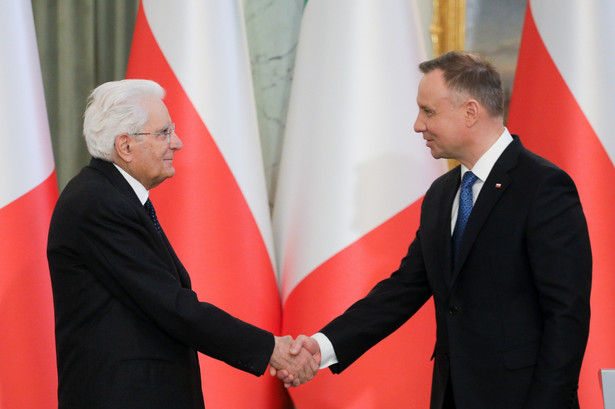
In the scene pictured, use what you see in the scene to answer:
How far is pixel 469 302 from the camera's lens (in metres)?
1.90

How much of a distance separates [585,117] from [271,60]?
1.47 metres

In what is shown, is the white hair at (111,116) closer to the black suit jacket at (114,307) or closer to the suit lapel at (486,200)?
the black suit jacket at (114,307)

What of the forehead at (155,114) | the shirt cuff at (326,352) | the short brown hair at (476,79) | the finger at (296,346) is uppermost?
the forehead at (155,114)

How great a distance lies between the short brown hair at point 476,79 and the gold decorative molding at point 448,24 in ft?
3.77

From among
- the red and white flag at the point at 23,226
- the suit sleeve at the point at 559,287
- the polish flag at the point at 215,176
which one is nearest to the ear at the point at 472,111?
the suit sleeve at the point at 559,287

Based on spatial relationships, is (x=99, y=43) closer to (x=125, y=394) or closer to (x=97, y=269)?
(x=97, y=269)

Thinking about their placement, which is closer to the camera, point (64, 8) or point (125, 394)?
point (125, 394)

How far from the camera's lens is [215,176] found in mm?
2875

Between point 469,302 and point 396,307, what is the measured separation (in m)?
0.49

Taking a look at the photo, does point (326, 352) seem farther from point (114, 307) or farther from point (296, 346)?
point (114, 307)

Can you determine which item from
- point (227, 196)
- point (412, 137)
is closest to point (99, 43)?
point (227, 196)

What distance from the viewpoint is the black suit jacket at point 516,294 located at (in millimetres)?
1739

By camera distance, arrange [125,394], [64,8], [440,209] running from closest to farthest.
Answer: [125,394], [440,209], [64,8]

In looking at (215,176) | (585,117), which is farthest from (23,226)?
(585,117)
